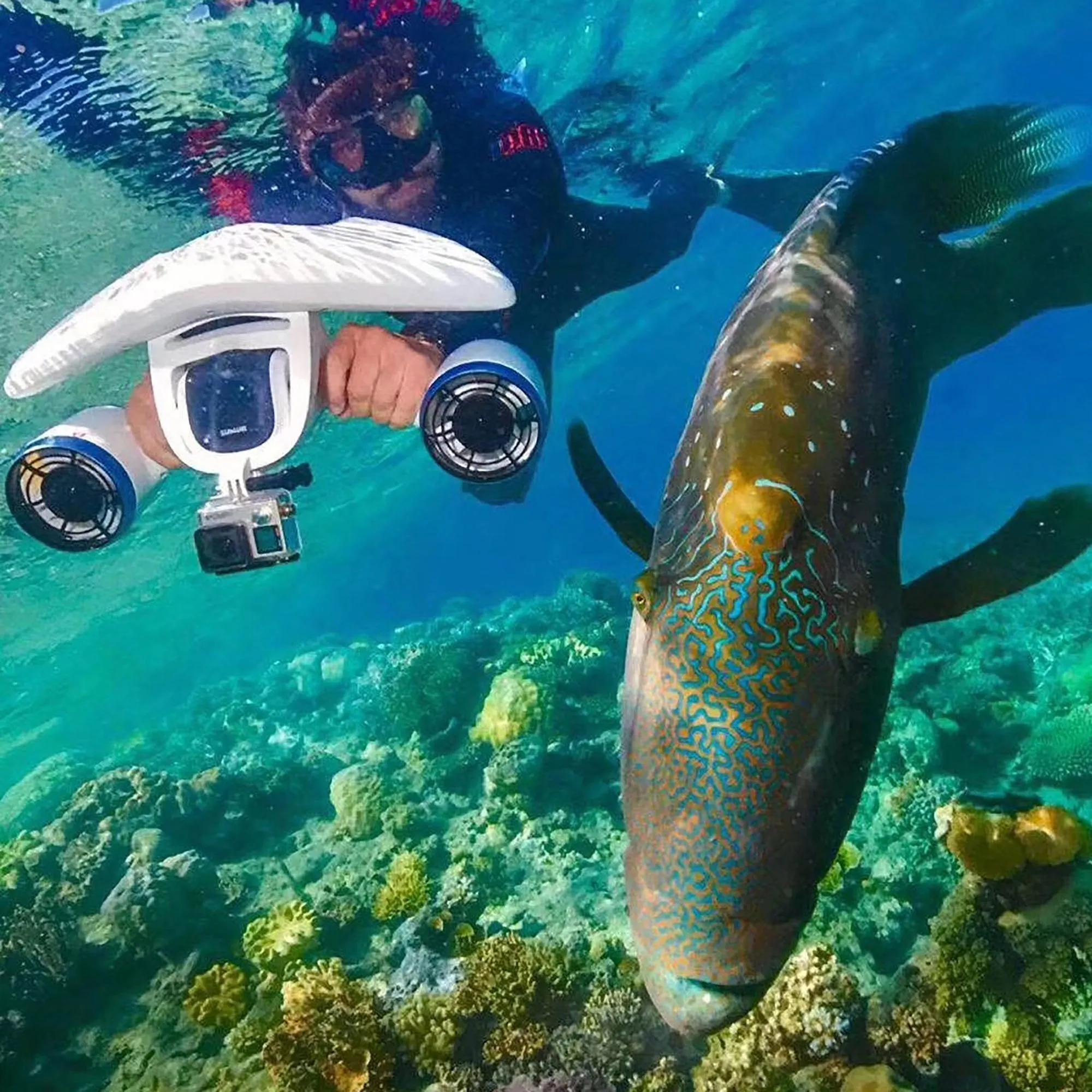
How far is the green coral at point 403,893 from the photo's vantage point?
727 cm

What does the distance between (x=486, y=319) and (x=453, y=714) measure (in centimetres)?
802

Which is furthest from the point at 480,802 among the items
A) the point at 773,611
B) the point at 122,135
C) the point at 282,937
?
the point at 122,135

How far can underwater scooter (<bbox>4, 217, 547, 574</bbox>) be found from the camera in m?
2.72

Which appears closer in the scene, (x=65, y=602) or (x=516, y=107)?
(x=516, y=107)

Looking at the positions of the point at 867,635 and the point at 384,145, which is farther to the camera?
the point at 384,145

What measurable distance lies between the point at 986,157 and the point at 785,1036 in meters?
4.83

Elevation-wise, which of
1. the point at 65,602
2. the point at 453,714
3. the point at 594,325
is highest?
the point at 453,714

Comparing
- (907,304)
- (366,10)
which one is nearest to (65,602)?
(366,10)

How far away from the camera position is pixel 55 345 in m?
2.54

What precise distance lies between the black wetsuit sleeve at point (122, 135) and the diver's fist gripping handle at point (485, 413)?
8213mm

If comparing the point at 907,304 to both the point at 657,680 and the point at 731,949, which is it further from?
the point at 731,949

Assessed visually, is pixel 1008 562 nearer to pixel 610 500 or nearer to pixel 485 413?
pixel 610 500

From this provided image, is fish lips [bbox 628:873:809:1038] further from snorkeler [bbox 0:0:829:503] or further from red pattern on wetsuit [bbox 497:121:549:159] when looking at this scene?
red pattern on wetsuit [bbox 497:121:549:159]

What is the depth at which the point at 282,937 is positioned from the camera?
693 centimetres
